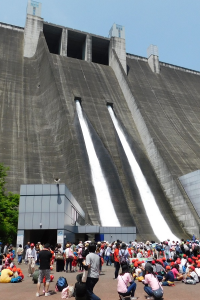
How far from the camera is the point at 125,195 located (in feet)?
91.0

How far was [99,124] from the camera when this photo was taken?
3441 cm

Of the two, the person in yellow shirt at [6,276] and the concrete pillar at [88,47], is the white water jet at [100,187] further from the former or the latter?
the concrete pillar at [88,47]

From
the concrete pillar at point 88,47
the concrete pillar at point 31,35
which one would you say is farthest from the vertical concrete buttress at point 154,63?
the concrete pillar at point 31,35

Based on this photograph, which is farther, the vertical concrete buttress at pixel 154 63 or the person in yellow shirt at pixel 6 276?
the vertical concrete buttress at pixel 154 63

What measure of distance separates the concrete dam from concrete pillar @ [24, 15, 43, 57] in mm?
143

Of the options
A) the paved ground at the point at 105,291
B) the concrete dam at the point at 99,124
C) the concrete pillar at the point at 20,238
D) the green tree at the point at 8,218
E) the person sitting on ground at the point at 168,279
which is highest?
the concrete dam at the point at 99,124

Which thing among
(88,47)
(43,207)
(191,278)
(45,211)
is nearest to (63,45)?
(88,47)

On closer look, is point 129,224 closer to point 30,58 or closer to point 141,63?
point 30,58

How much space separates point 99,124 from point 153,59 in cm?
2457

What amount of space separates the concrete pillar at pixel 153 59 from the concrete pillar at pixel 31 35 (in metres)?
20.1

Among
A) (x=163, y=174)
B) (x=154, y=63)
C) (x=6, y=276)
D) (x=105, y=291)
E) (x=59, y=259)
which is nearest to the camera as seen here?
(x=105, y=291)

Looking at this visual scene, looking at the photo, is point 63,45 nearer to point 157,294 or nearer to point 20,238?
point 20,238

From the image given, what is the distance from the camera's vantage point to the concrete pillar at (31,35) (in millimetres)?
42875

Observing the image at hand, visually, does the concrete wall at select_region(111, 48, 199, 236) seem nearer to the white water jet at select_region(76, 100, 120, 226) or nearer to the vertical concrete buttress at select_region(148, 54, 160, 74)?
the white water jet at select_region(76, 100, 120, 226)
